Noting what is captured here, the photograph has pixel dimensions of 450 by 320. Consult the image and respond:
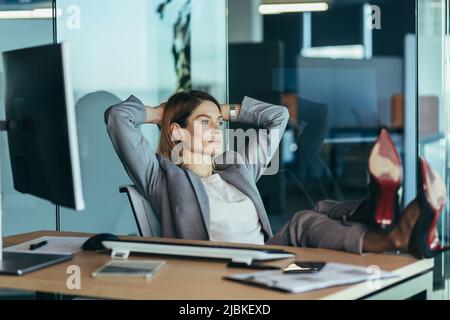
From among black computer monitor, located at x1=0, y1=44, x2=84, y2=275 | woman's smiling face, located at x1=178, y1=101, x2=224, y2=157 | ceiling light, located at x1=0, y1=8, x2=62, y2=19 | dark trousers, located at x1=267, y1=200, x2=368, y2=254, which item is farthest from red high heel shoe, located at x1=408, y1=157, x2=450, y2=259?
ceiling light, located at x1=0, y1=8, x2=62, y2=19

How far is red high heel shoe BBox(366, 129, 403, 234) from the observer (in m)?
1.64

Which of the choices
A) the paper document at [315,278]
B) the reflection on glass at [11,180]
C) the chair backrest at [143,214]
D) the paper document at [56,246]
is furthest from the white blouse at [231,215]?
the reflection on glass at [11,180]

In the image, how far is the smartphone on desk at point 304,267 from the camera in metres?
1.56

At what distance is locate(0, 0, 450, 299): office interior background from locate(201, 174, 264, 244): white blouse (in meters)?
0.59

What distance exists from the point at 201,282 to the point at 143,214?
3.29 feet

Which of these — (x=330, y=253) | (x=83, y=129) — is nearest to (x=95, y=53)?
(x=83, y=129)

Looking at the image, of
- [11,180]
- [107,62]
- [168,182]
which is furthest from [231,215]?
[107,62]

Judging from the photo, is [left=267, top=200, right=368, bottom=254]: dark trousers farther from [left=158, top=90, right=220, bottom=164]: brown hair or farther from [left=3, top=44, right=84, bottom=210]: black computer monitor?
[left=158, top=90, right=220, bottom=164]: brown hair

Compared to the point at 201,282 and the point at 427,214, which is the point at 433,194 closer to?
the point at 427,214

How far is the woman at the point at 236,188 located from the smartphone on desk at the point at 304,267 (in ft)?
0.55

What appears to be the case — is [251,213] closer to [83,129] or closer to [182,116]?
[182,116]

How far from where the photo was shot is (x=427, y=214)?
1.62 meters

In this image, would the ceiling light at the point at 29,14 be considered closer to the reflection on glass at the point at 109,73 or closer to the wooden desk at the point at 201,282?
the reflection on glass at the point at 109,73

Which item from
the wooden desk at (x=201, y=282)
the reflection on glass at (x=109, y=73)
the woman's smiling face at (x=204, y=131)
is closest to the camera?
the wooden desk at (x=201, y=282)
